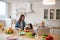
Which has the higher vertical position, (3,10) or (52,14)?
(3,10)

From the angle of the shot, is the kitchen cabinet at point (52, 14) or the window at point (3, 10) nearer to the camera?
the kitchen cabinet at point (52, 14)

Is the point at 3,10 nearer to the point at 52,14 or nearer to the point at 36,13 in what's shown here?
the point at 36,13

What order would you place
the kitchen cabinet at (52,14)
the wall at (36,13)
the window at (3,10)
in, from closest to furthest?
the kitchen cabinet at (52,14)
the wall at (36,13)
the window at (3,10)

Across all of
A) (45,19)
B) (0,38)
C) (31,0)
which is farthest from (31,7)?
(0,38)

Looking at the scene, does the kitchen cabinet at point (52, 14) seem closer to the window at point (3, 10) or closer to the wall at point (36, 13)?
the wall at point (36, 13)

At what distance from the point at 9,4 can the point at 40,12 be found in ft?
6.29

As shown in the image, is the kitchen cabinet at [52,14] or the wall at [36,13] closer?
the kitchen cabinet at [52,14]

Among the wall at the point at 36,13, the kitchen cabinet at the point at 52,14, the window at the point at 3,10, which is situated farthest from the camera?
the window at the point at 3,10

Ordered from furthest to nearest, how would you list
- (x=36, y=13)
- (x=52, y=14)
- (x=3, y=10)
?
(x=3, y=10) < (x=36, y=13) < (x=52, y=14)

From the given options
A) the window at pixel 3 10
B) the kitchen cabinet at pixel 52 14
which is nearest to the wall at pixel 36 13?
the kitchen cabinet at pixel 52 14

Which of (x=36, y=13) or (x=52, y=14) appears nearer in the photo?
(x=52, y=14)

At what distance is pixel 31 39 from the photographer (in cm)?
227

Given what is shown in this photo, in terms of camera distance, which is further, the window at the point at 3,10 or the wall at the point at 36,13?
the window at the point at 3,10

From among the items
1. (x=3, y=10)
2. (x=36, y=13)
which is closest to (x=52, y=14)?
(x=36, y=13)
